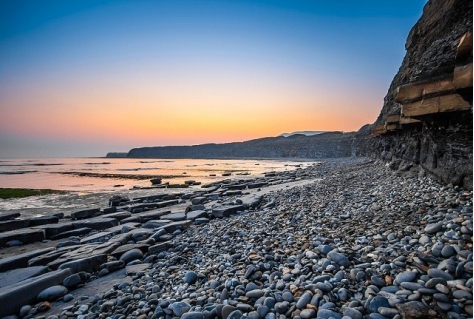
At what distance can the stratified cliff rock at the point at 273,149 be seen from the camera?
90.8 metres

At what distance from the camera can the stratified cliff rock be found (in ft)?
298

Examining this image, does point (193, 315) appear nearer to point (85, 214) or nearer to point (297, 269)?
point (297, 269)

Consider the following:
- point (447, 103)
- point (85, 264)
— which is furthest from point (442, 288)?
point (85, 264)

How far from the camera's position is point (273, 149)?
12069 centimetres

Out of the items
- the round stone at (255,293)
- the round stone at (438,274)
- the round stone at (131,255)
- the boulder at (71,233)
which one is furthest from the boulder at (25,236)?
the round stone at (438,274)

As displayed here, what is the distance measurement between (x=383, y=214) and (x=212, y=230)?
369 cm

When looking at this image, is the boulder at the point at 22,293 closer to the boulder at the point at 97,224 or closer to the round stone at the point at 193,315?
the round stone at the point at 193,315

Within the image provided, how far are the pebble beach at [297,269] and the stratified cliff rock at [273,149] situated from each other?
8233 centimetres

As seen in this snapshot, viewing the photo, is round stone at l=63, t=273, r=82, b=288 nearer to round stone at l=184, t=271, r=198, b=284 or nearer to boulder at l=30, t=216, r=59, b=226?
round stone at l=184, t=271, r=198, b=284

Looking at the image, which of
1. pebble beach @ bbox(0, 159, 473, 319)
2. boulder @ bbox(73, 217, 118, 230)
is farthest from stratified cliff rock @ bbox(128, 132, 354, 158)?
pebble beach @ bbox(0, 159, 473, 319)

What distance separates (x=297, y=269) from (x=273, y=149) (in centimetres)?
11844

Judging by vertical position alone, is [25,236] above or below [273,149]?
below

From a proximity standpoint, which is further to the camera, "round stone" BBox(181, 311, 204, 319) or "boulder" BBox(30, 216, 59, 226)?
"boulder" BBox(30, 216, 59, 226)

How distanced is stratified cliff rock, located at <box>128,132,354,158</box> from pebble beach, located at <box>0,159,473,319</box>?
270ft
